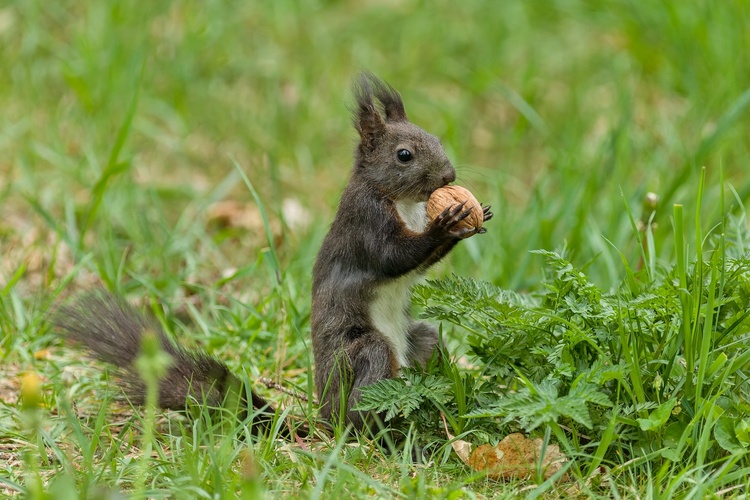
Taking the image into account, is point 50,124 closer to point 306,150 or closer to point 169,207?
point 169,207

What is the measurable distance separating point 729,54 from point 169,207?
3409mm

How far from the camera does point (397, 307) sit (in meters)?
3.47

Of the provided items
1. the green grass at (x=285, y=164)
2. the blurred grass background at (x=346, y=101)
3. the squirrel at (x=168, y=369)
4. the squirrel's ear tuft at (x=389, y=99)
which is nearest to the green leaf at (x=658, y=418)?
the green grass at (x=285, y=164)

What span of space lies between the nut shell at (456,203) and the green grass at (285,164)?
0.48m

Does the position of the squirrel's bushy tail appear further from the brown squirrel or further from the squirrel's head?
the squirrel's head

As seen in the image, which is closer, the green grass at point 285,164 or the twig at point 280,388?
the green grass at point 285,164

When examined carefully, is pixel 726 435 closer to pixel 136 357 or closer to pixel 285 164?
pixel 136 357

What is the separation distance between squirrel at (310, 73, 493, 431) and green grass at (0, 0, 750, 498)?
168 millimetres

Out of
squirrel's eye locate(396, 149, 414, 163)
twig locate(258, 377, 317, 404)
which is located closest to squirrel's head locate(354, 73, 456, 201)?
squirrel's eye locate(396, 149, 414, 163)

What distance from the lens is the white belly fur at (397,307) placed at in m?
3.38

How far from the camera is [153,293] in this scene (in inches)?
169

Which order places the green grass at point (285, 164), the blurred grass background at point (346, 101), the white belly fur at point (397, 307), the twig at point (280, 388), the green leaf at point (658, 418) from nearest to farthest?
the green leaf at point (658, 418), the green grass at point (285, 164), the white belly fur at point (397, 307), the twig at point (280, 388), the blurred grass background at point (346, 101)

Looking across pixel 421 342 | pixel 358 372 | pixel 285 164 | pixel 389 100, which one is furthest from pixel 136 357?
pixel 285 164

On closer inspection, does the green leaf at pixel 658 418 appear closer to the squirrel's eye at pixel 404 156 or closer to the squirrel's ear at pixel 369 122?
the squirrel's eye at pixel 404 156
